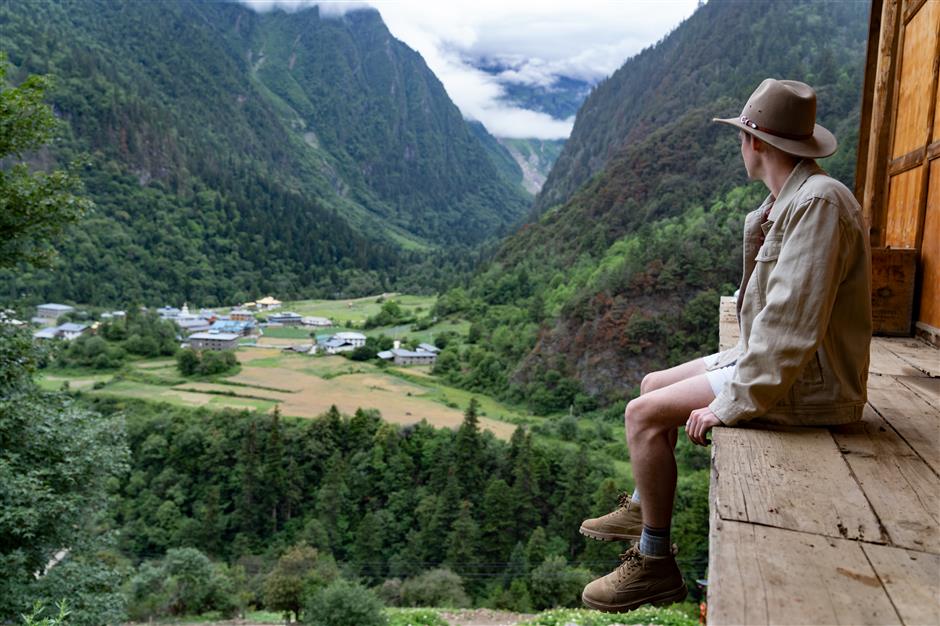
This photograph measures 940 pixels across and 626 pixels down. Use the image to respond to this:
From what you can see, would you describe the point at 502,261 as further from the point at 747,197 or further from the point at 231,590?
the point at 231,590

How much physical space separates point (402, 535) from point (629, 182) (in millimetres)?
33753

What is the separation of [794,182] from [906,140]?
2698 millimetres

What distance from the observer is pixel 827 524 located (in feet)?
4.10

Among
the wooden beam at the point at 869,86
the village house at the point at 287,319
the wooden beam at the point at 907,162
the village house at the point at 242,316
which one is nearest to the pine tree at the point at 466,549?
the wooden beam at the point at 869,86

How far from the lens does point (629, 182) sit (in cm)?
5012

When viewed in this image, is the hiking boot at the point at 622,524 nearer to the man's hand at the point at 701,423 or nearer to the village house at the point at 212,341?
the man's hand at the point at 701,423

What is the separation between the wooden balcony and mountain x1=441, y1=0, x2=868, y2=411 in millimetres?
30793

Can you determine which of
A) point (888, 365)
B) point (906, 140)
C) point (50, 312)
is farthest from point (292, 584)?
point (50, 312)

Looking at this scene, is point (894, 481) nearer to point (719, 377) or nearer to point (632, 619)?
point (719, 377)

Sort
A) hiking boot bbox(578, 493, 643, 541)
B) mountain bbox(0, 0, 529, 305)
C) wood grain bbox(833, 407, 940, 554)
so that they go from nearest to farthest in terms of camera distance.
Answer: wood grain bbox(833, 407, 940, 554), hiking boot bbox(578, 493, 643, 541), mountain bbox(0, 0, 529, 305)

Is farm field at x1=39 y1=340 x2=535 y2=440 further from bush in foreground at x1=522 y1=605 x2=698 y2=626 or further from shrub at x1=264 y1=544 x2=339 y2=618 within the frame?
bush in foreground at x1=522 y1=605 x2=698 y2=626

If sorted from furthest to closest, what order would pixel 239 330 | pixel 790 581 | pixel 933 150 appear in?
1. pixel 239 330
2. pixel 933 150
3. pixel 790 581

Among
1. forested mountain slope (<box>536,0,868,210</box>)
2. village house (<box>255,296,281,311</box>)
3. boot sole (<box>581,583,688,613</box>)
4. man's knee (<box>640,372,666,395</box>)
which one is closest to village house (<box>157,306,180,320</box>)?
village house (<box>255,296,281,311</box>)

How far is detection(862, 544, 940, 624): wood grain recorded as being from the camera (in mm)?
982
